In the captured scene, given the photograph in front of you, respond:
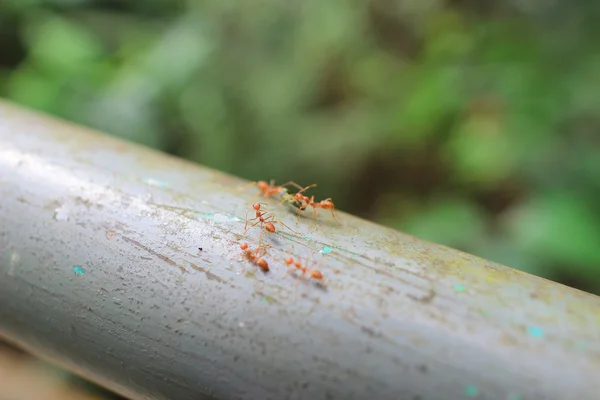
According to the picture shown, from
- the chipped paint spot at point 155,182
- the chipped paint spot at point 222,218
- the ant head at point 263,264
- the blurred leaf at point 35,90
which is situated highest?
the blurred leaf at point 35,90

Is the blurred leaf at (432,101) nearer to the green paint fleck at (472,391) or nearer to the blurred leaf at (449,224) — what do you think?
the blurred leaf at (449,224)

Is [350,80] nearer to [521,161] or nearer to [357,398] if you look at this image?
[521,161]

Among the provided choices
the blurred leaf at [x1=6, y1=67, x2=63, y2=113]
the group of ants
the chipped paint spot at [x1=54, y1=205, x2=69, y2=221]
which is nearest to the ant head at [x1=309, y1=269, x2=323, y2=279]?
the group of ants

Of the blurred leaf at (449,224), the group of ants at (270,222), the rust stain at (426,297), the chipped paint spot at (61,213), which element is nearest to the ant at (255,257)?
the group of ants at (270,222)

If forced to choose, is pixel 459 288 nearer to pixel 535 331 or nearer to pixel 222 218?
pixel 535 331

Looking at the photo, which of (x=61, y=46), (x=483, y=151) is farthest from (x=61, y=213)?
(x=61, y=46)

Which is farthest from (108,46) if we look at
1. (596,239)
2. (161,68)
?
(596,239)

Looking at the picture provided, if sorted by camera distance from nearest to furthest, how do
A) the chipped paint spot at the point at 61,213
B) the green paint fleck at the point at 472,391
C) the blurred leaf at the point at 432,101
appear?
the green paint fleck at the point at 472,391 → the chipped paint spot at the point at 61,213 → the blurred leaf at the point at 432,101

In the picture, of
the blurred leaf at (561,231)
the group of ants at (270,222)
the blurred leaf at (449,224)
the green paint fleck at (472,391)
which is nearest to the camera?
the green paint fleck at (472,391)
